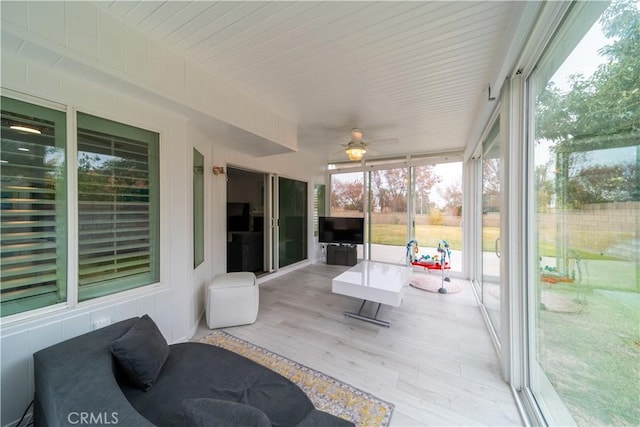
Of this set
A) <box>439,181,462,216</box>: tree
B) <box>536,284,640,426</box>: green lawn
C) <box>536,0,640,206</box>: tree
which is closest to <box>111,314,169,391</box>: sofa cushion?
<box>536,284,640,426</box>: green lawn

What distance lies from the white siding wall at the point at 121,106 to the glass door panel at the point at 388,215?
11.0 ft

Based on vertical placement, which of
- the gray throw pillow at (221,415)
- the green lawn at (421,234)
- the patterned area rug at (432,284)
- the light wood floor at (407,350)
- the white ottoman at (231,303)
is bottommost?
the light wood floor at (407,350)

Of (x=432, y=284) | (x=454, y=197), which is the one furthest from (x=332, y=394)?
(x=454, y=197)

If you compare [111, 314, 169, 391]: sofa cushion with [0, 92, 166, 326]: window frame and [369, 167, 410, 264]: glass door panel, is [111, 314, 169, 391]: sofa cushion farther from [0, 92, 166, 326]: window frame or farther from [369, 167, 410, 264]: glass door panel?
[369, 167, 410, 264]: glass door panel

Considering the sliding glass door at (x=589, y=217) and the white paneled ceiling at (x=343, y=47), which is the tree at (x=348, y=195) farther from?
the sliding glass door at (x=589, y=217)

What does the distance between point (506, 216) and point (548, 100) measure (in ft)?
2.84

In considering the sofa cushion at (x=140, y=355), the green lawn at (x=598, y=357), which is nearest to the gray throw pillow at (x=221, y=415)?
the sofa cushion at (x=140, y=355)

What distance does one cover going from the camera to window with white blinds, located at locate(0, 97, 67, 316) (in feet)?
4.49

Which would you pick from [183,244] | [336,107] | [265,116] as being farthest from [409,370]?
[265,116]

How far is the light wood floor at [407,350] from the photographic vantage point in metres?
1.62

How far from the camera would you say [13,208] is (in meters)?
1.39

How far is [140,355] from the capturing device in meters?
1.32

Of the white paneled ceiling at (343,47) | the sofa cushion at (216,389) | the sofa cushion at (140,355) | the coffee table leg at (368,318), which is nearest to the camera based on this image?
the sofa cushion at (216,389)

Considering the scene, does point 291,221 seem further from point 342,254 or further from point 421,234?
point 421,234
